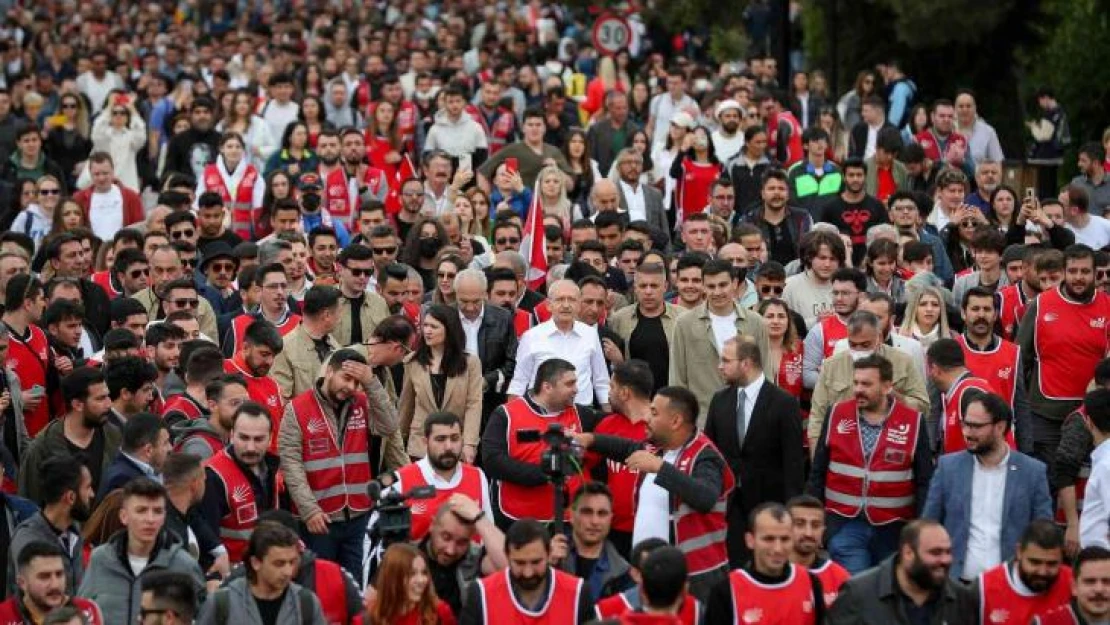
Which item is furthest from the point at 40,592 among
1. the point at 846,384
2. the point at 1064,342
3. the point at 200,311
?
the point at 1064,342

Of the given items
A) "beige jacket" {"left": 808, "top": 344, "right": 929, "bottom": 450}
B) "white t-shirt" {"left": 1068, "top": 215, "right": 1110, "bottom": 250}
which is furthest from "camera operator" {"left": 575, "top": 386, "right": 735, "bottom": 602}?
"white t-shirt" {"left": 1068, "top": 215, "right": 1110, "bottom": 250}

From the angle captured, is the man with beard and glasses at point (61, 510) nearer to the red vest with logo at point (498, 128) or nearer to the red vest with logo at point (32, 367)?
the red vest with logo at point (32, 367)

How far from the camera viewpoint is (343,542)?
13.0 metres

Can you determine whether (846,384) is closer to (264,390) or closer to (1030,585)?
(1030,585)

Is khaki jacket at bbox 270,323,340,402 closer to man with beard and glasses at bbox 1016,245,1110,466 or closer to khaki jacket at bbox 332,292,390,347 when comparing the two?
khaki jacket at bbox 332,292,390,347

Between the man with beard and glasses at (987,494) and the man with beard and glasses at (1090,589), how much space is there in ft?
4.26

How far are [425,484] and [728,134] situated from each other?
11187mm

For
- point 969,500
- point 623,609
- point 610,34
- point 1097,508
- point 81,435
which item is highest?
point 610,34

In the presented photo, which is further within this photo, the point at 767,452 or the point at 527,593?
the point at 767,452

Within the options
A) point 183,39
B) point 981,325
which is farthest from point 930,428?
point 183,39

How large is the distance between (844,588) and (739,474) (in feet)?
7.97

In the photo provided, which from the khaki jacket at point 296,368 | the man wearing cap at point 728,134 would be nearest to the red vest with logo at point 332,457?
the khaki jacket at point 296,368

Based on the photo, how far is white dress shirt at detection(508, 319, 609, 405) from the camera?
46.9ft

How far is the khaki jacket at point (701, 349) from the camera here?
46.9 ft
